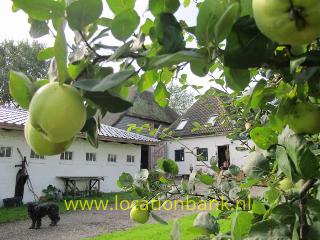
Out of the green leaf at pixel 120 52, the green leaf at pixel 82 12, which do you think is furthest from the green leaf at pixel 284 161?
the green leaf at pixel 82 12

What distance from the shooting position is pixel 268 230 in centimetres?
111

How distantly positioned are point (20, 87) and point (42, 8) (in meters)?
0.21

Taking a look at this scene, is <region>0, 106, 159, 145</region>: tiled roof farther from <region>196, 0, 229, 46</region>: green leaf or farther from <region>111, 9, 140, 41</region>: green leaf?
<region>196, 0, 229, 46</region>: green leaf

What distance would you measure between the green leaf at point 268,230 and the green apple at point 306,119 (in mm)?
294

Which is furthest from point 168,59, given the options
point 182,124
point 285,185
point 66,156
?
point 182,124

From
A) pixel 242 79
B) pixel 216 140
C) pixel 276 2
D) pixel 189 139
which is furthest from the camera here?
pixel 189 139

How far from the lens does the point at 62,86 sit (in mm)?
792

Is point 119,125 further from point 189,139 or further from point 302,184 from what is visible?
point 302,184

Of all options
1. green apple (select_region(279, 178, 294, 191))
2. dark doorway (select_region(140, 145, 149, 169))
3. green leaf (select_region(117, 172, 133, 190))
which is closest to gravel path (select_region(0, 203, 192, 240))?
green leaf (select_region(117, 172, 133, 190))

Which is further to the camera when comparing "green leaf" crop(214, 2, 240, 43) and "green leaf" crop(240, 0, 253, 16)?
"green leaf" crop(240, 0, 253, 16)

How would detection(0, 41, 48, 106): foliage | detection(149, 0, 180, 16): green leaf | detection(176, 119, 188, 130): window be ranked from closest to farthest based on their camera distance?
detection(149, 0, 180, 16): green leaf < detection(176, 119, 188, 130): window < detection(0, 41, 48, 106): foliage

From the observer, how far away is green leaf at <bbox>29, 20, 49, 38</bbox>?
3.51 feet

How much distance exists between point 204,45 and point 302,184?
65cm

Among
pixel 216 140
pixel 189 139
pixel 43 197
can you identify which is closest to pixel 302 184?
pixel 43 197
